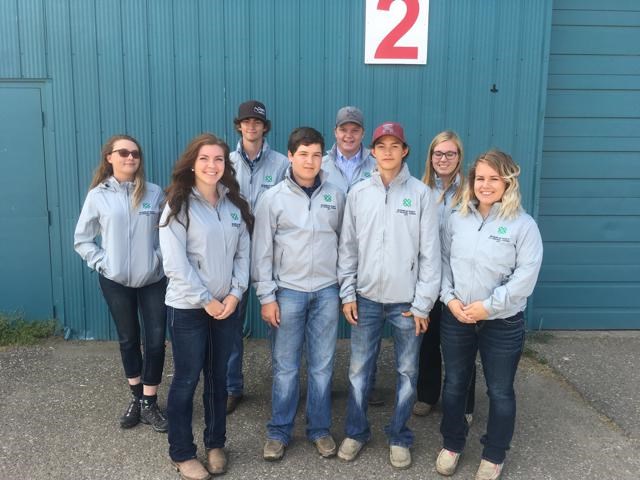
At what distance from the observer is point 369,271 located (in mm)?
3002

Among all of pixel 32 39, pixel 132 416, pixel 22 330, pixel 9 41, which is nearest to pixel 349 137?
pixel 132 416

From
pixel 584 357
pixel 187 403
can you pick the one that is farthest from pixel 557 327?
pixel 187 403

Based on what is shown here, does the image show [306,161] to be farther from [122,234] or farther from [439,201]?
[122,234]

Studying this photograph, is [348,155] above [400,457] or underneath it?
above

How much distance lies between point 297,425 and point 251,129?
77.4 inches

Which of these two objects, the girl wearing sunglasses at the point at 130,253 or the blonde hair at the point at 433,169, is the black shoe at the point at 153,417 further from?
the blonde hair at the point at 433,169

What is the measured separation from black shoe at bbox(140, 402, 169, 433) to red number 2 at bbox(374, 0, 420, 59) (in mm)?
3364

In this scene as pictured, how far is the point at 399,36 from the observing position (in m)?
4.75

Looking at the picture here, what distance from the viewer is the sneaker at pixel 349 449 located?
124 inches

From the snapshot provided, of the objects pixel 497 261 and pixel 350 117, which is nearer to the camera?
pixel 497 261

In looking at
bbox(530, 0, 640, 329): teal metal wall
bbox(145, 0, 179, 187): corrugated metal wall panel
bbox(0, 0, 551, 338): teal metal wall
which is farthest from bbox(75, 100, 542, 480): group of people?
bbox(530, 0, 640, 329): teal metal wall

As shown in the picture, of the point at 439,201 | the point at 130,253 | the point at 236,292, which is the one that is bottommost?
the point at 236,292

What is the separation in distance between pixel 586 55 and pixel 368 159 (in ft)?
9.15

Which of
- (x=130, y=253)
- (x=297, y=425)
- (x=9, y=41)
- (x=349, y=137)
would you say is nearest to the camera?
(x=130, y=253)
